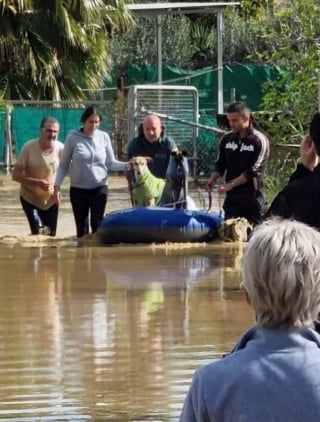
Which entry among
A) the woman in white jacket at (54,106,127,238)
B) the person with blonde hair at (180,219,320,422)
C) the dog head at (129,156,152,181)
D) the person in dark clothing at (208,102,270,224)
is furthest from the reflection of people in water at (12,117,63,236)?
the person with blonde hair at (180,219,320,422)

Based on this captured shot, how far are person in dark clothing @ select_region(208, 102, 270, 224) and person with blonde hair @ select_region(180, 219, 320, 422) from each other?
27.2ft

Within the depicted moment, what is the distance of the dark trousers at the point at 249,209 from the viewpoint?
11227 mm

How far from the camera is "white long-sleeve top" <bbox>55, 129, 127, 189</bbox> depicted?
39.0 feet

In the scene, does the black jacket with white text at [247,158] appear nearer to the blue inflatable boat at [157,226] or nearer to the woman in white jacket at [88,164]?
the blue inflatable boat at [157,226]

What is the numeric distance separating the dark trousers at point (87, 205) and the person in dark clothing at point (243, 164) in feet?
4.15

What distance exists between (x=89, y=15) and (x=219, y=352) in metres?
15.4

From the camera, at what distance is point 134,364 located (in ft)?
22.0

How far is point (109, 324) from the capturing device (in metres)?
7.89

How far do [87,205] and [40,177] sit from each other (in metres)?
0.62

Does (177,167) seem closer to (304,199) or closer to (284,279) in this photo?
A: (304,199)

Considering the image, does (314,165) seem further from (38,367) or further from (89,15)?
(89,15)

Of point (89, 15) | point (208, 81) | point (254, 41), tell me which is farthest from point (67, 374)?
point (254, 41)

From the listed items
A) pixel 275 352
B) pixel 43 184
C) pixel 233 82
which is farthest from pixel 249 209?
pixel 233 82

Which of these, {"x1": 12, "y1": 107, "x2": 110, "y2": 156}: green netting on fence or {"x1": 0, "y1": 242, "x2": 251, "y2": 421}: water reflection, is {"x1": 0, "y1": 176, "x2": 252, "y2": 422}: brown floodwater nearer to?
{"x1": 0, "y1": 242, "x2": 251, "y2": 421}: water reflection
